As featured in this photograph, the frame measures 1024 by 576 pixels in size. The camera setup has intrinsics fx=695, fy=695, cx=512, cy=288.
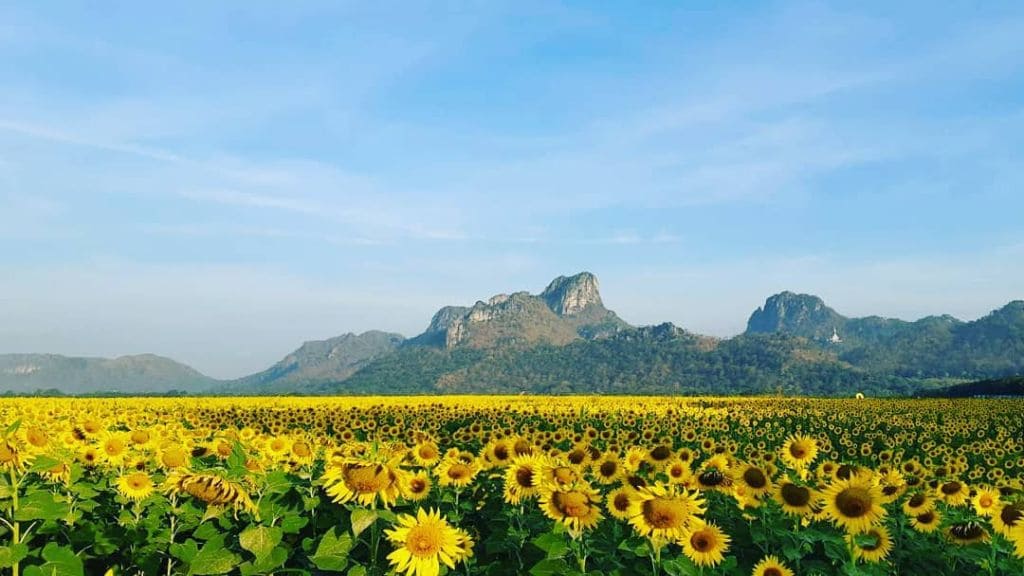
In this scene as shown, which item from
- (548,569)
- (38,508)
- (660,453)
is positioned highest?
(38,508)

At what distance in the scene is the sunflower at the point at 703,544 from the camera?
4578mm

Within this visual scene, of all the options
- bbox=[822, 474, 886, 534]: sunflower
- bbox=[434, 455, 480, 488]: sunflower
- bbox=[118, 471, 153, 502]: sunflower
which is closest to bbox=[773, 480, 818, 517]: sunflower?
bbox=[822, 474, 886, 534]: sunflower

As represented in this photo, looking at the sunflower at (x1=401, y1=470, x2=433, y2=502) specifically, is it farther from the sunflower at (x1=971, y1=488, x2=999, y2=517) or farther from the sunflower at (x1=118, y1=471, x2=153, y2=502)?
the sunflower at (x1=971, y1=488, x2=999, y2=517)

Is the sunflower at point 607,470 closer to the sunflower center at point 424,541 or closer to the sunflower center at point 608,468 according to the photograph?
the sunflower center at point 608,468

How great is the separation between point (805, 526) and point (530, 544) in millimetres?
2359

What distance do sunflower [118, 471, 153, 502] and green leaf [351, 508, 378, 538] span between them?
244cm

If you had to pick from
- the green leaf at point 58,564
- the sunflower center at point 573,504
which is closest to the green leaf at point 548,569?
the sunflower center at point 573,504

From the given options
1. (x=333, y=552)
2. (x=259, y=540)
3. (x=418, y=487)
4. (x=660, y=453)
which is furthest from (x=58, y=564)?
(x=660, y=453)

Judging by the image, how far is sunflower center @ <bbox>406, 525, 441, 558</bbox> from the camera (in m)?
3.76

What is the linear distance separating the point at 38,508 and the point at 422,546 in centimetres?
251

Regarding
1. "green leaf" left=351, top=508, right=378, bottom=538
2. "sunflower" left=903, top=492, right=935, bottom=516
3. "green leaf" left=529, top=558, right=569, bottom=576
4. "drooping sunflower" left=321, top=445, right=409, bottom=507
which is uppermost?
"drooping sunflower" left=321, top=445, right=409, bottom=507

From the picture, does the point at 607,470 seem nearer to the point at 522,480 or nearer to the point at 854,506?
the point at 522,480

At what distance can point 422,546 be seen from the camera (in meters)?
3.75

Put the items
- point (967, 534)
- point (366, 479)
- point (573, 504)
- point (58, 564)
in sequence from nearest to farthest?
1. point (58, 564)
2. point (366, 479)
3. point (573, 504)
4. point (967, 534)
